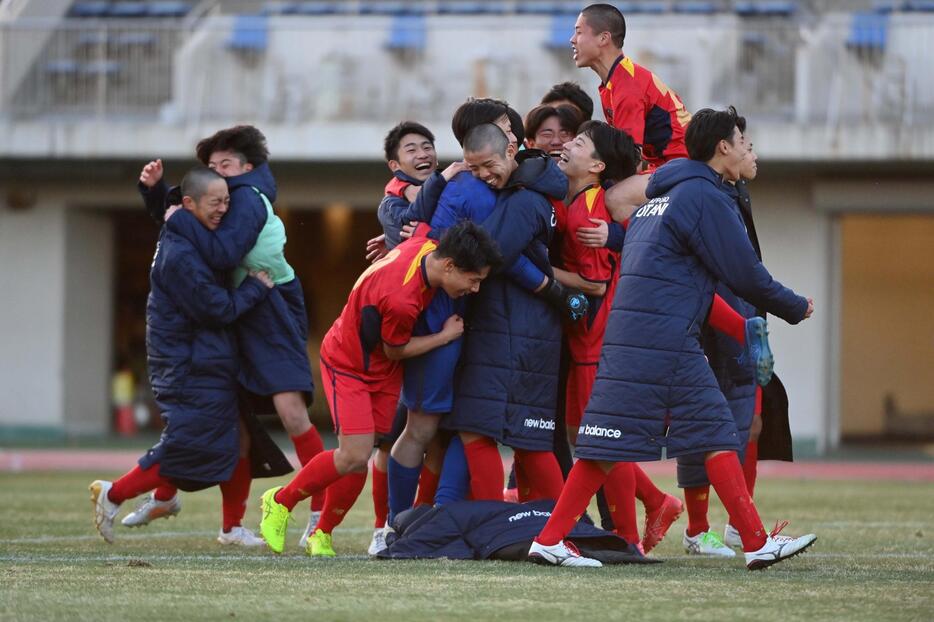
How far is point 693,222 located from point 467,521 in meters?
1.62

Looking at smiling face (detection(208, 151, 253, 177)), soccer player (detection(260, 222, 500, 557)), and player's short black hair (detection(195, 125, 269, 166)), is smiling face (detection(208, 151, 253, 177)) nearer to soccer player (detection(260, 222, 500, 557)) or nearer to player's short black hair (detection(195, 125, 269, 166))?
player's short black hair (detection(195, 125, 269, 166))

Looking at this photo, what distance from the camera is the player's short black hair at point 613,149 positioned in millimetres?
7426

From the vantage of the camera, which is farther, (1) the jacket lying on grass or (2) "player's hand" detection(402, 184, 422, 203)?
(2) "player's hand" detection(402, 184, 422, 203)

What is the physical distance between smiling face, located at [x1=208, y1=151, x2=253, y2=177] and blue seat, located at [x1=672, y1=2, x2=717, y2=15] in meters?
14.1

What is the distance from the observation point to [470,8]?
22.3 meters

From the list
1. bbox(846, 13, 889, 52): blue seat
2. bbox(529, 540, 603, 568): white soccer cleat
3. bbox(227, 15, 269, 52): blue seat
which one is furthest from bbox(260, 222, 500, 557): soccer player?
bbox(227, 15, 269, 52): blue seat

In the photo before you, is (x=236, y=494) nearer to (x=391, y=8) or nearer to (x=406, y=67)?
(x=406, y=67)

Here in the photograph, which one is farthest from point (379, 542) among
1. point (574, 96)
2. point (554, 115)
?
point (574, 96)

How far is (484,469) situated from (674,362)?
4.10 feet

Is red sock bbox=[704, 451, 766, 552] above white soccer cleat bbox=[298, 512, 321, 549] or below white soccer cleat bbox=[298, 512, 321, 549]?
above

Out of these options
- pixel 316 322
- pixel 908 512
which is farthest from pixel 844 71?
pixel 316 322

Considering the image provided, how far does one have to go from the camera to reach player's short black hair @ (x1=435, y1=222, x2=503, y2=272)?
268 inches

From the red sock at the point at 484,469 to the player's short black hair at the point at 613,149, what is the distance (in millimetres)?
1341

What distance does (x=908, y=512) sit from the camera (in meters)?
10.9
